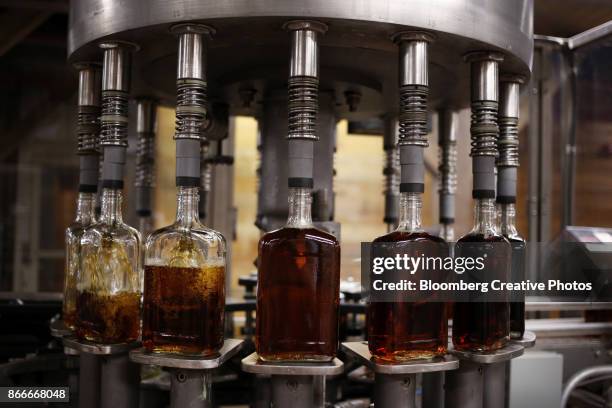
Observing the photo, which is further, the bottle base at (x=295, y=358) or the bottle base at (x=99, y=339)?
the bottle base at (x=99, y=339)

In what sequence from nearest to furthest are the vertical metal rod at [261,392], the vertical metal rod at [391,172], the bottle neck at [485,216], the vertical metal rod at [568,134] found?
the bottle neck at [485,216]
the vertical metal rod at [261,392]
the vertical metal rod at [391,172]
the vertical metal rod at [568,134]

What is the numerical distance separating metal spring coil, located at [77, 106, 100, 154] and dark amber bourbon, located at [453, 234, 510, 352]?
700 mm

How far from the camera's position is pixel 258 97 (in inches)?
60.6

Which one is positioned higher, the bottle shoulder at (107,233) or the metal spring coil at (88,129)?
the metal spring coil at (88,129)

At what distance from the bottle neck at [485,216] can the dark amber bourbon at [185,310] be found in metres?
0.45

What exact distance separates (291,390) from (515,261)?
49cm

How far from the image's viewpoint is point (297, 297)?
0.93 metres

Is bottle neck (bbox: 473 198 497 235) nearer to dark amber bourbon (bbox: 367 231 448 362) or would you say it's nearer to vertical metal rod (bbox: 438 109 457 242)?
dark amber bourbon (bbox: 367 231 448 362)

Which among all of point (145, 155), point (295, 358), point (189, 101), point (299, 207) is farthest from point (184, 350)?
point (145, 155)

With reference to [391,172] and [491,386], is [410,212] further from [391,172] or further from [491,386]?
[391,172]

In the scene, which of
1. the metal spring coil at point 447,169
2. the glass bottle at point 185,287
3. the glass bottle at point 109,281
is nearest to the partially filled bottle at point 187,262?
the glass bottle at point 185,287

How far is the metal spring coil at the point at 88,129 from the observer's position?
48.5 inches

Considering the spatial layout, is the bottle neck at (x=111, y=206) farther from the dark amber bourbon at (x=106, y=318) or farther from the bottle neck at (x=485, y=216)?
the bottle neck at (x=485, y=216)

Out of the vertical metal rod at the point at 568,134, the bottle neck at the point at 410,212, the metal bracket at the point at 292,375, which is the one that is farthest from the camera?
the vertical metal rod at the point at 568,134
